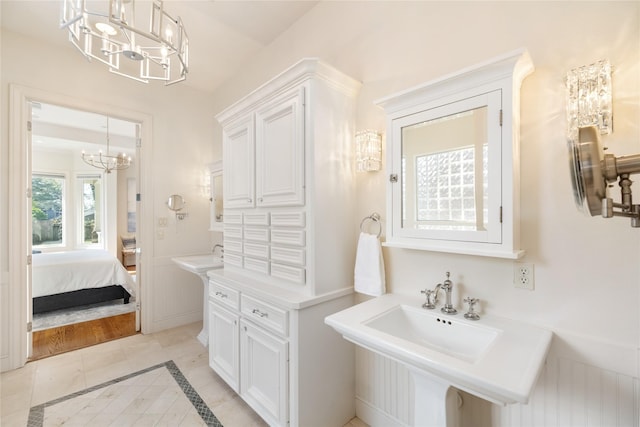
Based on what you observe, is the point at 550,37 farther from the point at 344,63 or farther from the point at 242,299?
the point at 242,299

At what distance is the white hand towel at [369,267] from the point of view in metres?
1.71

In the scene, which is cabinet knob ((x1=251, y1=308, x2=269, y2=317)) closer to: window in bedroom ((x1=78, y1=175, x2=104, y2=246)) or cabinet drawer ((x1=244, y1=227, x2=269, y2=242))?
cabinet drawer ((x1=244, y1=227, x2=269, y2=242))

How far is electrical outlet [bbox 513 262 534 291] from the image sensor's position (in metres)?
1.25

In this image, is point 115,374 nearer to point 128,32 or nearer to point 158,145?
point 158,145

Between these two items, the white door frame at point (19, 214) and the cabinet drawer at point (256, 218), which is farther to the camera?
the white door frame at point (19, 214)

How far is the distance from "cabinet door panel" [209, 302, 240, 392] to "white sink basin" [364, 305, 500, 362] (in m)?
1.13

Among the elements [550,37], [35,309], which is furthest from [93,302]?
[550,37]

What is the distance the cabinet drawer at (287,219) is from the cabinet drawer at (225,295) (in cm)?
59

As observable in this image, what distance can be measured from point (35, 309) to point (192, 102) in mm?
3342

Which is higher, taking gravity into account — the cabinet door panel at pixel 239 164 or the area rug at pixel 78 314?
the cabinet door panel at pixel 239 164

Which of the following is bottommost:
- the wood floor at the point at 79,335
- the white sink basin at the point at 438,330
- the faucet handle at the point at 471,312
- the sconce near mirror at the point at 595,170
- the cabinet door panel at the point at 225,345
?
the wood floor at the point at 79,335

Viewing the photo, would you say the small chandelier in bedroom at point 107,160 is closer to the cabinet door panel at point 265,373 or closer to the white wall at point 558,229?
the cabinet door panel at point 265,373

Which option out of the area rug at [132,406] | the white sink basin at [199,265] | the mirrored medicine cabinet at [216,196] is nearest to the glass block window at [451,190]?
the area rug at [132,406]

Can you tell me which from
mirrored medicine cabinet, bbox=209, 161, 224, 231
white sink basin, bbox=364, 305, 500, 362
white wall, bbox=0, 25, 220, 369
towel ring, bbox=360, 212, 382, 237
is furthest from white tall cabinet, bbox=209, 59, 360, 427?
white wall, bbox=0, 25, 220, 369
